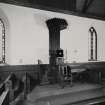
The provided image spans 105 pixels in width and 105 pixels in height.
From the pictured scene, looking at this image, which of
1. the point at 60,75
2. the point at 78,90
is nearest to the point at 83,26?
the point at 60,75

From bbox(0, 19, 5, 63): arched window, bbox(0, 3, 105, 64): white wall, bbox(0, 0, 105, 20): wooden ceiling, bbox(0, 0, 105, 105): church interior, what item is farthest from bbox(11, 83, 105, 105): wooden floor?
bbox(0, 0, 105, 20): wooden ceiling

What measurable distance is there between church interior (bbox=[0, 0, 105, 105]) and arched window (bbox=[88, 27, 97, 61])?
0.37m

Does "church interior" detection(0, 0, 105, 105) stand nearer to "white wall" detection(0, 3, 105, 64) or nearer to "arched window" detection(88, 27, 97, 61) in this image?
"white wall" detection(0, 3, 105, 64)

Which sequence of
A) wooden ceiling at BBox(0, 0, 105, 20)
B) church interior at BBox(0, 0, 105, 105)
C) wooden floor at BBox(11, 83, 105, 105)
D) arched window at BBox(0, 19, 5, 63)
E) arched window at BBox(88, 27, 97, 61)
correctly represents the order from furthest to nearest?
1. arched window at BBox(88, 27, 97, 61)
2. wooden ceiling at BBox(0, 0, 105, 20)
3. arched window at BBox(0, 19, 5, 63)
4. church interior at BBox(0, 0, 105, 105)
5. wooden floor at BBox(11, 83, 105, 105)

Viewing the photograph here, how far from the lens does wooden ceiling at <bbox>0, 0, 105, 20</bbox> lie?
5587 mm

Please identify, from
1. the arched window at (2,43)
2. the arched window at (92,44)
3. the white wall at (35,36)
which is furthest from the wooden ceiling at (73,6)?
the arched window at (2,43)

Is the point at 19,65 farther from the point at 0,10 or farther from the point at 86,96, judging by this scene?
the point at 86,96

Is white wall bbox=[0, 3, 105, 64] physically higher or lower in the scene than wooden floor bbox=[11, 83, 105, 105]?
higher

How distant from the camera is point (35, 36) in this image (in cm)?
573

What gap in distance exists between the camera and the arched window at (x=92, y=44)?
7.31 metres

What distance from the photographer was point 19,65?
5.36m

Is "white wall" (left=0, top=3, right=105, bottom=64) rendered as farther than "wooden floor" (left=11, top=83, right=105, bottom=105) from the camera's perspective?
Yes

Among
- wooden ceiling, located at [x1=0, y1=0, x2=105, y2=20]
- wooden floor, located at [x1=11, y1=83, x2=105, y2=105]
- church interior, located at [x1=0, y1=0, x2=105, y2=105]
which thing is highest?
wooden ceiling, located at [x1=0, y1=0, x2=105, y2=20]

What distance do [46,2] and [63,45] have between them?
195 centimetres
